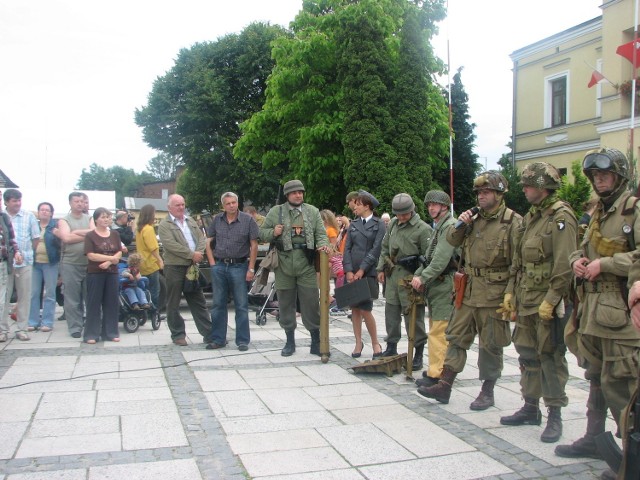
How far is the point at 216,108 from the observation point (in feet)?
118

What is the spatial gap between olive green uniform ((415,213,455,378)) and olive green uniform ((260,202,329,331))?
5.57 ft

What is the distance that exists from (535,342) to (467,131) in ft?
113

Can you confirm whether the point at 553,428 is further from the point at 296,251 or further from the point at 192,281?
the point at 192,281

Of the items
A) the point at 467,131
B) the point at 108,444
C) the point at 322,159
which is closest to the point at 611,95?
the point at 322,159

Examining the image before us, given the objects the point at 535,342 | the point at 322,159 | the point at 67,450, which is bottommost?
the point at 67,450

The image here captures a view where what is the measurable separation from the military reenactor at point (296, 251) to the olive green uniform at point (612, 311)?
3.94 meters

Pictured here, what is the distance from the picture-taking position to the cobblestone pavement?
169 inches

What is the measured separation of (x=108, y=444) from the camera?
471cm

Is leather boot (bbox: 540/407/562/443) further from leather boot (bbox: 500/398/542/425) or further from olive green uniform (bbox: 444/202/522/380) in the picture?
olive green uniform (bbox: 444/202/522/380)

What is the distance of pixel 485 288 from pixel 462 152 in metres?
33.9

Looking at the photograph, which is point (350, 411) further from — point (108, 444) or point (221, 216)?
point (221, 216)

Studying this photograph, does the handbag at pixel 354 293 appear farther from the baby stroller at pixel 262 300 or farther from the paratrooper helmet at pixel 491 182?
the baby stroller at pixel 262 300

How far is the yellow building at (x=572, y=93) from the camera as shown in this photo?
22031 millimetres

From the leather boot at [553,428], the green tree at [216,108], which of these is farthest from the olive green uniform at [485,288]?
the green tree at [216,108]
